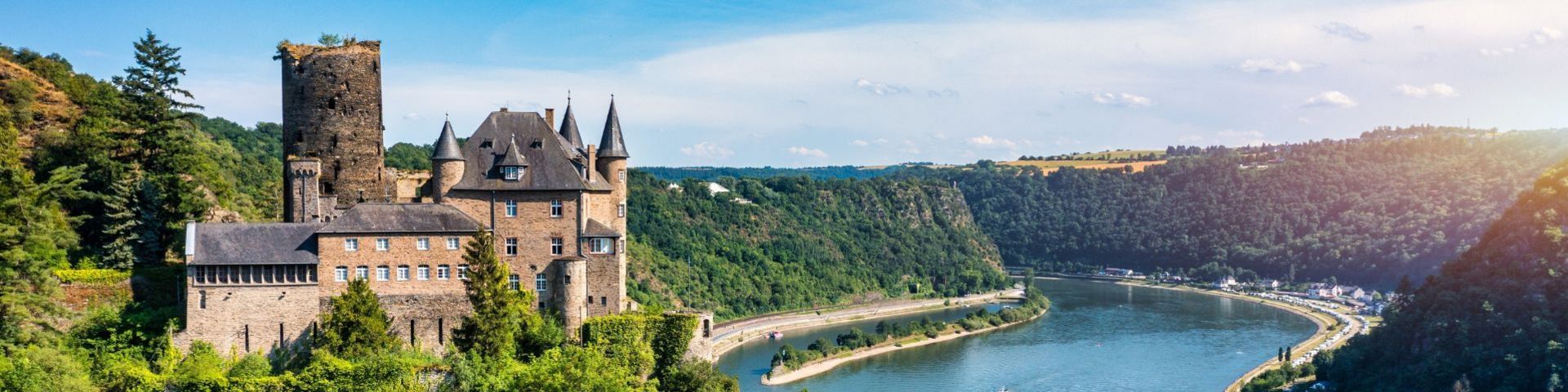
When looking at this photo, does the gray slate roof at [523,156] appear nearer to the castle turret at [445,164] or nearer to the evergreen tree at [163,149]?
the castle turret at [445,164]

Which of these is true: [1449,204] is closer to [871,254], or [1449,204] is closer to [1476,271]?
[871,254]

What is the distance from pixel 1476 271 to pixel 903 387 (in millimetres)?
31317

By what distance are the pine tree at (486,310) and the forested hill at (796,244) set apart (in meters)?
47.2

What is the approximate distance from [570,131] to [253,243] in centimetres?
958

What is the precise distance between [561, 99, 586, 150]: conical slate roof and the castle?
5 centimetres

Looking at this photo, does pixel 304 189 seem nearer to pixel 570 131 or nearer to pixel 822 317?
pixel 570 131

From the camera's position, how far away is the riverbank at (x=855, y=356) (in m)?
68.6

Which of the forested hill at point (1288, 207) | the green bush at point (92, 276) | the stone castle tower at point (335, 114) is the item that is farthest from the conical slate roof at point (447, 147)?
the forested hill at point (1288, 207)

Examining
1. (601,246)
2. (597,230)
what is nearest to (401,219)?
(597,230)

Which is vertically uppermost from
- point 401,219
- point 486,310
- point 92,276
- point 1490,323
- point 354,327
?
point 401,219

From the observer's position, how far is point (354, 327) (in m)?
31.3

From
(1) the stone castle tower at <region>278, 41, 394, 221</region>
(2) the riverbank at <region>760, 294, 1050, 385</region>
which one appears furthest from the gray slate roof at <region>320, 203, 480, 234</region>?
(2) the riverbank at <region>760, 294, 1050, 385</region>

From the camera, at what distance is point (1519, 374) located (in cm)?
5528

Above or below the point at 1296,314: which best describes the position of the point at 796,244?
above
